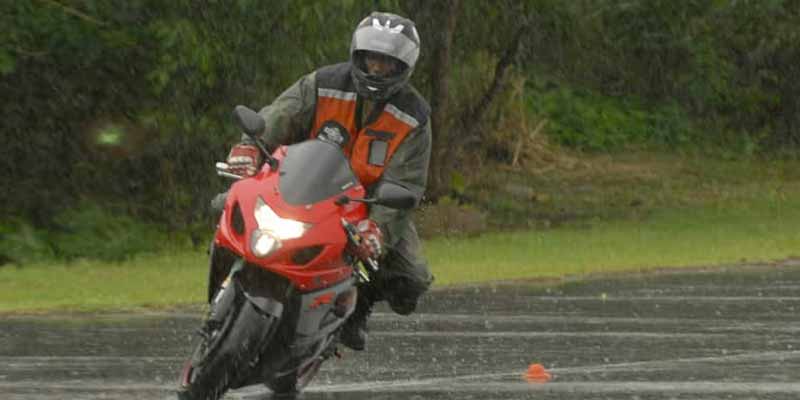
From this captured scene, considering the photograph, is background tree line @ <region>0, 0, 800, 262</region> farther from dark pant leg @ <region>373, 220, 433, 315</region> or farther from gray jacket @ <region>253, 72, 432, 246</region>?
gray jacket @ <region>253, 72, 432, 246</region>

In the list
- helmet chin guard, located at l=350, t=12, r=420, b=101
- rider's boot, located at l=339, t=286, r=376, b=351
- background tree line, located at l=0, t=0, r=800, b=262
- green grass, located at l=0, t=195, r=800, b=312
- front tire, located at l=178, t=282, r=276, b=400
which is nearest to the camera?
front tire, located at l=178, t=282, r=276, b=400

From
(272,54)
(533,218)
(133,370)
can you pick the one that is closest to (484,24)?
(533,218)

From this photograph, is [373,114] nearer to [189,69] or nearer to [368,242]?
[368,242]

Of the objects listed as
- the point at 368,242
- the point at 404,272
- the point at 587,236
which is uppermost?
the point at 368,242

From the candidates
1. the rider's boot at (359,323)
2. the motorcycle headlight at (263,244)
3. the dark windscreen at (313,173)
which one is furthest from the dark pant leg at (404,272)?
the motorcycle headlight at (263,244)

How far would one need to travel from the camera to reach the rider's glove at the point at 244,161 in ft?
32.6

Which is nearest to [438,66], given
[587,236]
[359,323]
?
[587,236]

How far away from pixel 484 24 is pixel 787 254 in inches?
284

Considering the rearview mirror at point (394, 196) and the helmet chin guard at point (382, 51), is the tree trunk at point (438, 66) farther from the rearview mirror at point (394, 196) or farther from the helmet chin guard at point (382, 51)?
the rearview mirror at point (394, 196)

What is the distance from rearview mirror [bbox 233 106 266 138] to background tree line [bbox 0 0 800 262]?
13.7 meters

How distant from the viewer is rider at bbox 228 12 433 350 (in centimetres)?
1037

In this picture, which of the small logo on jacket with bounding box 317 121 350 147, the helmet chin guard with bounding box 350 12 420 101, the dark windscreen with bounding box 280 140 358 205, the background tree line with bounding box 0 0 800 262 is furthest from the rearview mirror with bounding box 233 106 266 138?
the background tree line with bounding box 0 0 800 262

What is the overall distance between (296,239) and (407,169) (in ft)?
4.37

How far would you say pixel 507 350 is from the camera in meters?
13.4
